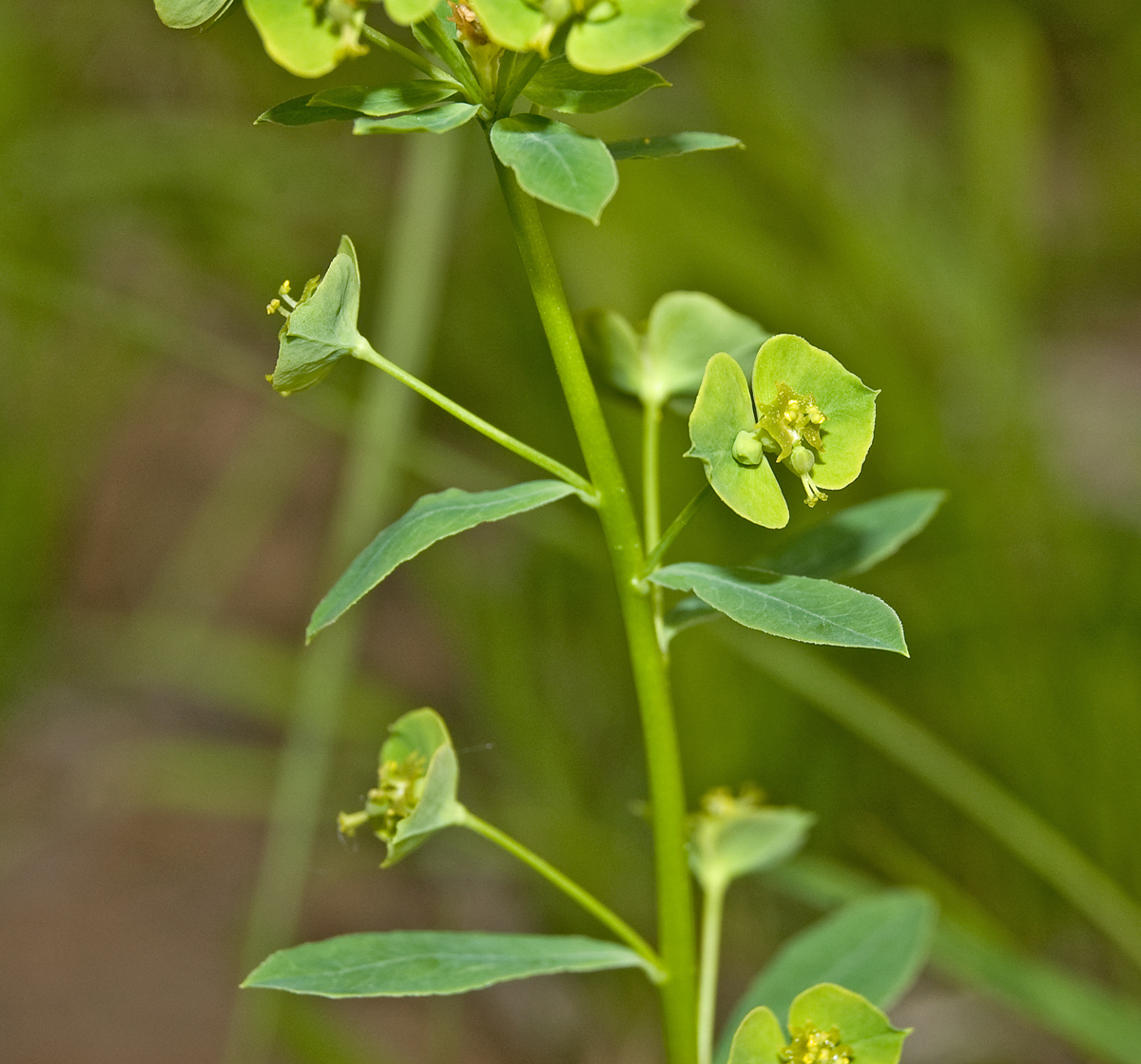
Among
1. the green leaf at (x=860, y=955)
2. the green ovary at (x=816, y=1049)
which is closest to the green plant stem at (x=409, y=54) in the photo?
the green ovary at (x=816, y=1049)

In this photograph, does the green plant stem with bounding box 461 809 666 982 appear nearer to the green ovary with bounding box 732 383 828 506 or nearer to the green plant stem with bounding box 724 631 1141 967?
the green ovary with bounding box 732 383 828 506

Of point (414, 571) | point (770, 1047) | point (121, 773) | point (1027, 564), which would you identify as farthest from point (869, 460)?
point (121, 773)

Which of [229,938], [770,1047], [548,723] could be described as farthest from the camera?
[229,938]

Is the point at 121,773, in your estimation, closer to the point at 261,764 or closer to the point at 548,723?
the point at 261,764

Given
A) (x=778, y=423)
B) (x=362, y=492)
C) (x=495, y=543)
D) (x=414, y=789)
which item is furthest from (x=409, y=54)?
(x=495, y=543)

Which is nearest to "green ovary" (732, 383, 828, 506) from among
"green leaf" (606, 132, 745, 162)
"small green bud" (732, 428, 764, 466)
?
"small green bud" (732, 428, 764, 466)

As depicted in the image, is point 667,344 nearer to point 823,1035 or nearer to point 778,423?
Result: point 778,423

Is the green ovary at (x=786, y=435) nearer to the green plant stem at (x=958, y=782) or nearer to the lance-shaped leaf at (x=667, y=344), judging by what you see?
the lance-shaped leaf at (x=667, y=344)
